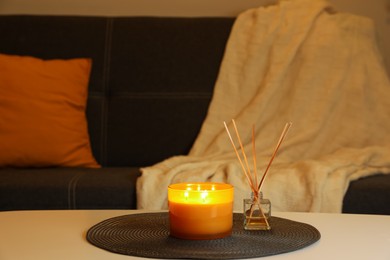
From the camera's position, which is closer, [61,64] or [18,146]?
[18,146]

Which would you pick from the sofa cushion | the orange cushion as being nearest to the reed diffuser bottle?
the sofa cushion

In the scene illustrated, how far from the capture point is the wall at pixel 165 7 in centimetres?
251

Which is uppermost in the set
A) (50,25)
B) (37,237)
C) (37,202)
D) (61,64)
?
(50,25)

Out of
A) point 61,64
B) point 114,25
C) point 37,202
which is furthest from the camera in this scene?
point 114,25

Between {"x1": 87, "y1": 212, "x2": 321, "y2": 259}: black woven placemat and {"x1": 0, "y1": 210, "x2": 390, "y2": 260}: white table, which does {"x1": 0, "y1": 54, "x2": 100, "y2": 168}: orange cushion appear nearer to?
{"x1": 0, "y1": 210, "x2": 390, "y2": 260}: white table

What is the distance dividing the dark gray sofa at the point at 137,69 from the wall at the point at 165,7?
27 cm

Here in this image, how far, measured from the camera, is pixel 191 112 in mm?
2156

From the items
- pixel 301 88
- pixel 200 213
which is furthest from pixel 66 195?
pixel 301 88

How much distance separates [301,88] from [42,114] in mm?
882

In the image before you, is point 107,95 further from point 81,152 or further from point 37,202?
point 37,202

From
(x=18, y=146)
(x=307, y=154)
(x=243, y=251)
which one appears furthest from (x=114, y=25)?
(x=243, y=251)

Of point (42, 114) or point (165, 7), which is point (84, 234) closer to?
point (42, 114)

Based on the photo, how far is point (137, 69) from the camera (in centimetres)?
219

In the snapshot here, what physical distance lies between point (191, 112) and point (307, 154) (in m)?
0.44
